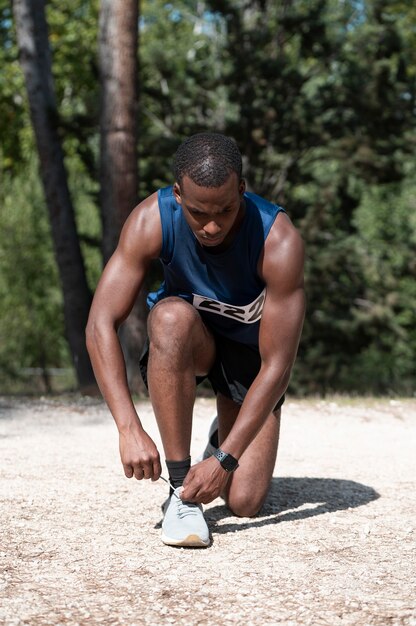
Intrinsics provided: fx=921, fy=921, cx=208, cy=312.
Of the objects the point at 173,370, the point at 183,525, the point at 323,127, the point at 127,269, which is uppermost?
the point at 127,269

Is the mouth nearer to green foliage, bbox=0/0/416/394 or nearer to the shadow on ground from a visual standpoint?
the shadow on ground

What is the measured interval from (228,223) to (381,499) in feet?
5.73

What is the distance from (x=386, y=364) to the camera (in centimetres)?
1878

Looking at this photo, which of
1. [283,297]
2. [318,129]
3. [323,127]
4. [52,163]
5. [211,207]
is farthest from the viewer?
[323,127]

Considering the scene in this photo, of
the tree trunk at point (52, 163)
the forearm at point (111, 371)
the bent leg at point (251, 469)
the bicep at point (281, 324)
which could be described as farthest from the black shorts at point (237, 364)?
the tree trunk at point (52, 163)

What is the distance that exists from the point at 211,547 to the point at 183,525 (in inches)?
5.7

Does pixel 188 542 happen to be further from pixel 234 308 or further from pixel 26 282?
pixel 26 282

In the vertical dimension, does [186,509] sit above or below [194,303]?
below

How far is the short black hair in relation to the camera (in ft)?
10.1

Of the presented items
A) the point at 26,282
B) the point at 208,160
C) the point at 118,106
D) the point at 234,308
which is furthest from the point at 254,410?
the point at 26,282

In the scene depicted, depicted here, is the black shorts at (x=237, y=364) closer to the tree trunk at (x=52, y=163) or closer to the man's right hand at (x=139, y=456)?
the man's right hand at (x=139, y=456)

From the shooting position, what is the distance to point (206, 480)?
3.23 meters

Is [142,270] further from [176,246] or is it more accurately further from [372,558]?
[372,558]

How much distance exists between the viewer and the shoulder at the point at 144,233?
3.34 m
